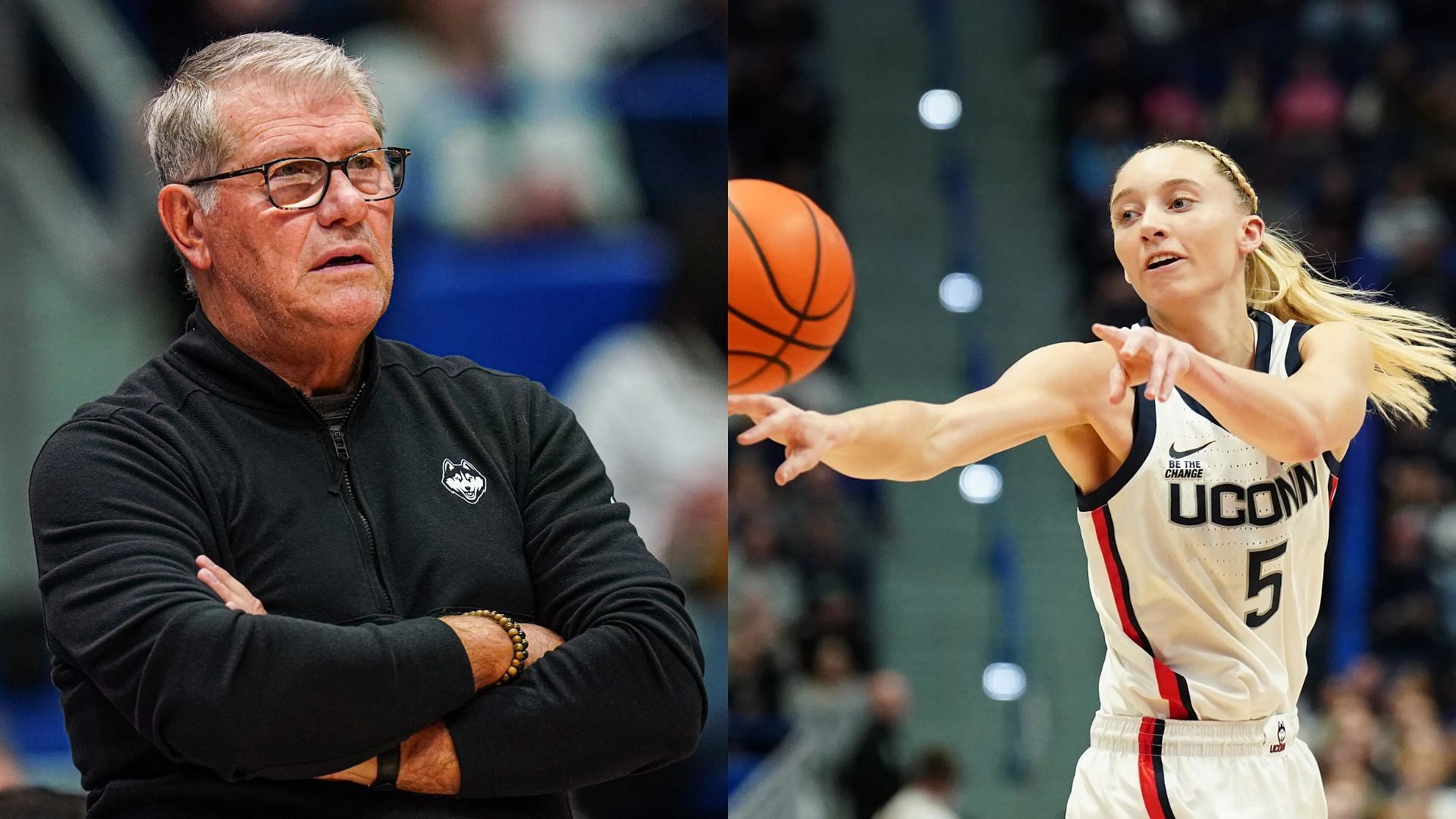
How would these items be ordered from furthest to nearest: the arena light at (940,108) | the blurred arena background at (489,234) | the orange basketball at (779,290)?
the arena light at (940,108)
the blurred arena background at (489,234)
the orange basketball at (779,290)

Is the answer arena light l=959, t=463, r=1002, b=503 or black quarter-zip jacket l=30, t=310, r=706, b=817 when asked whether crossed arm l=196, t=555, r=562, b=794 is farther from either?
arena light l=959, t=463, r=1002, b=503

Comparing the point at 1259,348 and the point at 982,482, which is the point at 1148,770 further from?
the point at 982,482

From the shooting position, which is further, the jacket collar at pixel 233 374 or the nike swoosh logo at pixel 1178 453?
the nike swoosh logo at pixel 1178 453

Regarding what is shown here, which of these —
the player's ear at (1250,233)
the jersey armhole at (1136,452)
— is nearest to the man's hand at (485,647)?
the jersey armhole at (1136,452)

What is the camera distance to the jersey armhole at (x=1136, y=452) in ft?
11.2

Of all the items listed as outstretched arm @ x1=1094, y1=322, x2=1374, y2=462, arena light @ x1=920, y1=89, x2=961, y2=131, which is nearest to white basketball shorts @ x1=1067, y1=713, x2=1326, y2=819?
outstretched arm @ x1=1094, y1=322, x2=1374, y2=462

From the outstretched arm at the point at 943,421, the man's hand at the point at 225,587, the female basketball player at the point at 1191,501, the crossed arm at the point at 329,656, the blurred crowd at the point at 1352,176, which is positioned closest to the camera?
the crossed arm at the point at 329,656

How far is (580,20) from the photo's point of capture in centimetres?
511

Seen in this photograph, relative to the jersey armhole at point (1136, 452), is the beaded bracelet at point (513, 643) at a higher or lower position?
lower

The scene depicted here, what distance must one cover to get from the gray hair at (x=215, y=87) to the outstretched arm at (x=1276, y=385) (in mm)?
1503

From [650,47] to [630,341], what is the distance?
3.61 ft

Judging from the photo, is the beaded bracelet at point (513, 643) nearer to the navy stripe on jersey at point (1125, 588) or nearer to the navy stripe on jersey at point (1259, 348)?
the navy stripe on jersey at point (1125, 588)

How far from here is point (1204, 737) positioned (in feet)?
11.1

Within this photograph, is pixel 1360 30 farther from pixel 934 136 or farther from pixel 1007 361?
pixel 1007 361
